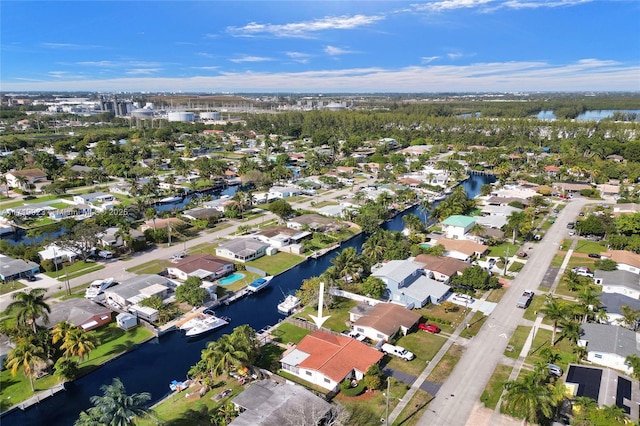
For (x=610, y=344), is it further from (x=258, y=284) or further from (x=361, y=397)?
(x=258, y=284)

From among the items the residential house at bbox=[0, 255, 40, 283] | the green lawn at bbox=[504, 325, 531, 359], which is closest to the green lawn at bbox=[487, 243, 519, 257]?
the green lawn at bbox=[504, 325, 531, 359]

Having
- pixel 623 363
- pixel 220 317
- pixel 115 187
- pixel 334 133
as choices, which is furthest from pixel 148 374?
pixel 334 133

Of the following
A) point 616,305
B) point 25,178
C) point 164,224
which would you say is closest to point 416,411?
point 616,305

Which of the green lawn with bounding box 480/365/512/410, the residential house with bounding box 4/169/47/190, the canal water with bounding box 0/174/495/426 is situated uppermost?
the residential house with bounding box 4/169/47/190

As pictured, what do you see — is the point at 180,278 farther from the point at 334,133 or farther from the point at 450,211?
the point at 334,133

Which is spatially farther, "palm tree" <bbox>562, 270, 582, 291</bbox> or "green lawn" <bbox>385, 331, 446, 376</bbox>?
"palm tree" <bbox>562, 270, 582, 291</bbox>

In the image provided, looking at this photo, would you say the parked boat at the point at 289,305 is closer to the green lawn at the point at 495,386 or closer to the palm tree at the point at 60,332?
the palm tree at the point at 60,332

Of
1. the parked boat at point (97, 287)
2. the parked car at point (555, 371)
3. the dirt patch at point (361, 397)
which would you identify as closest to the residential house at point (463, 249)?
the parked car at point (555, 371)

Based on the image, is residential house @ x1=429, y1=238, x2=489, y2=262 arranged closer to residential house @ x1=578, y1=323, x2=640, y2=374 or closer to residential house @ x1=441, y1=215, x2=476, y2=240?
residential house @ x1=441, y1=215, x2=476, y2=240
